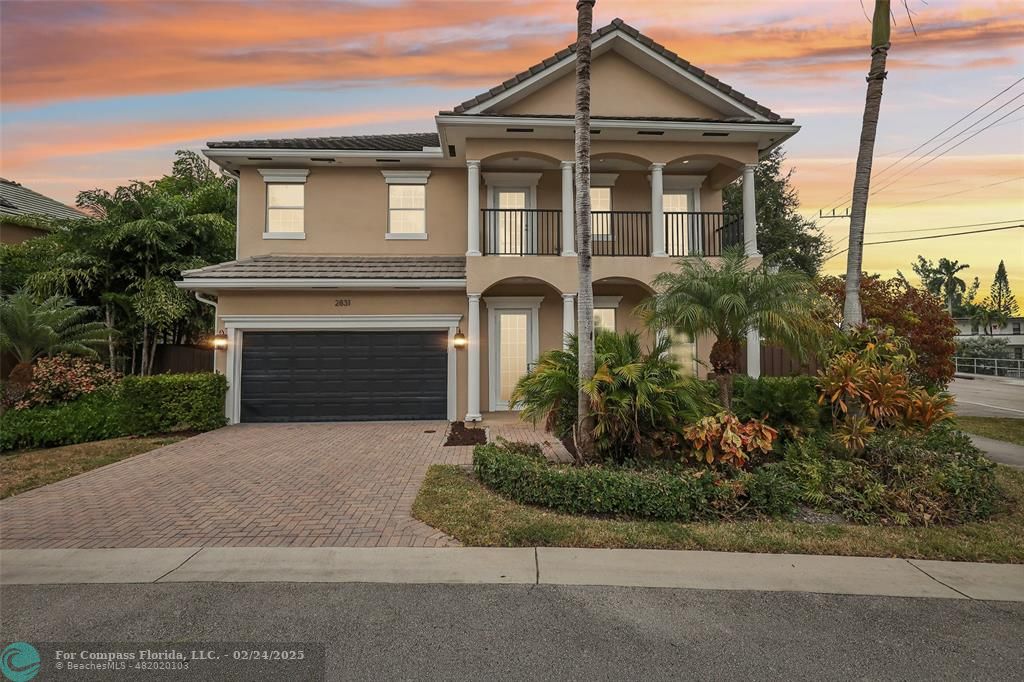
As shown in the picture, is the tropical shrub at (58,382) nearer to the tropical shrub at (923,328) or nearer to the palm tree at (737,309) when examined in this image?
the palm tree at (737,309)

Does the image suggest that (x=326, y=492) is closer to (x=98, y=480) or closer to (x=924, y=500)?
(x=98, y=480)

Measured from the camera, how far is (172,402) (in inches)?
399

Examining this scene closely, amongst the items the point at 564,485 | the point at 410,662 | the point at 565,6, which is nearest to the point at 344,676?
the point at 410,662

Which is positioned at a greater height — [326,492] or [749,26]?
[749,26]

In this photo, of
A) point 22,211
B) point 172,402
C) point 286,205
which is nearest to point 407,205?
point 286,205

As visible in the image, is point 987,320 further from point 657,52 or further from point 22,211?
point 22,211

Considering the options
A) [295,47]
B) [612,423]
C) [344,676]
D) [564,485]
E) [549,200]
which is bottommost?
[344,676]

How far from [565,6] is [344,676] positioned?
917 cm

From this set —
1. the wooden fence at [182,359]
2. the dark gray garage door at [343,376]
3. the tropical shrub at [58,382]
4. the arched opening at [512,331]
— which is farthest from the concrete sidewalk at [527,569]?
the wooden fence at [182,359]

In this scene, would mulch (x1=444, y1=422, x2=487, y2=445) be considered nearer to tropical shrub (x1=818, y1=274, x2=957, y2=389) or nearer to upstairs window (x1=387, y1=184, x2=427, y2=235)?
upstairs window (x1=387, y1=184, x2=427, y2=235)

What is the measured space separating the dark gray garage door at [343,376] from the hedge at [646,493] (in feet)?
21.5

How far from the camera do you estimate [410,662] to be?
2.82 metres

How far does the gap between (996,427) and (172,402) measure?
1925 centimetres

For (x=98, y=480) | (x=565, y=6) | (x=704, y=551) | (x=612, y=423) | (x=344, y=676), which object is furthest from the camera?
(x=565, y=6)
